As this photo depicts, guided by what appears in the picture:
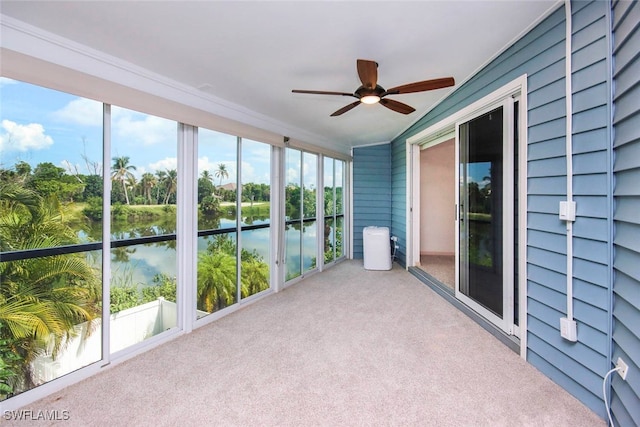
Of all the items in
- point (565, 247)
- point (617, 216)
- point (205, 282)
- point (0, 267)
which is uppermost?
point (617, 216)

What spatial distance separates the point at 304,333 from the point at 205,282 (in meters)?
1.19

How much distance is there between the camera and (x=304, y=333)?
2.60 m

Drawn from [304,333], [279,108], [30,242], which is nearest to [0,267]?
[30,242]

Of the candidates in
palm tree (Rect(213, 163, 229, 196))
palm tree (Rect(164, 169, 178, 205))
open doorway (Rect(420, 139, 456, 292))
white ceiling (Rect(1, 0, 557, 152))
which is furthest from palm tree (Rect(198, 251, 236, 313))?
open doorway (Rect(420, 139, 456, 292))

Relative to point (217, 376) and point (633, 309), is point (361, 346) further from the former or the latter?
point (633, 309)

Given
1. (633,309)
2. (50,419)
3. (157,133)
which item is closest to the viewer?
(633,309)

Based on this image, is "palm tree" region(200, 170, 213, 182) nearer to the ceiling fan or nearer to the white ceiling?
the white ceiling

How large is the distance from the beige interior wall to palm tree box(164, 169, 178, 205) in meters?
4.54

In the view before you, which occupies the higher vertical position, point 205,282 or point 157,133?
point 157,133

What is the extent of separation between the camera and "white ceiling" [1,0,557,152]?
1.67 m

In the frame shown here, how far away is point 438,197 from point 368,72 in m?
4.18

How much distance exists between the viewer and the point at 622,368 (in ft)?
4.55

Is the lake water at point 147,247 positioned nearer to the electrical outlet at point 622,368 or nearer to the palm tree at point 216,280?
the palm tree at point 216,280

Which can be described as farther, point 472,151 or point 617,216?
point 472,151
